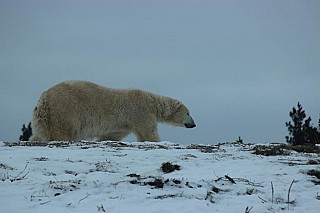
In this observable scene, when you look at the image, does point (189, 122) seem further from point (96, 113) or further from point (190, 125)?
point (96, 113)

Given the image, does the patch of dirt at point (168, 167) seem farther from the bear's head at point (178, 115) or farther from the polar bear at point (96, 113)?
the bear's head at point (178, 115)

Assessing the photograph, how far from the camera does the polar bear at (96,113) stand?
35.4 ft

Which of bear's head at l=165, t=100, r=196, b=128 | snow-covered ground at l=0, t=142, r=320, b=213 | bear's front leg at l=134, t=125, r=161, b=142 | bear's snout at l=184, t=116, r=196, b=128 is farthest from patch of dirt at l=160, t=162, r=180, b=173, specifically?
bear's snout at l=184, t=116, r=196, b=128

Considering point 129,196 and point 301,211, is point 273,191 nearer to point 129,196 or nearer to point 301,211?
point 301,211

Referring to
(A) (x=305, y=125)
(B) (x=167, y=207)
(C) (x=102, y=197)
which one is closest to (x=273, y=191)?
(B) (x=167, y=207)

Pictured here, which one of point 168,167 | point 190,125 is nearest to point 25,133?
point 190,125

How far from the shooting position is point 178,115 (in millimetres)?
14336

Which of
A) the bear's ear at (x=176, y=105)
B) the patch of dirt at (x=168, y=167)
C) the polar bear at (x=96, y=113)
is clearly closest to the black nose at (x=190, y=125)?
the bear's ear at (x=176, y=105)

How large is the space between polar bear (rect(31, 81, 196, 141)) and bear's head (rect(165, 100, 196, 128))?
0.05 meters

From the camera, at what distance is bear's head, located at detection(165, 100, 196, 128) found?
46.0 feet

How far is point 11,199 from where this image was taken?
4.00 meters

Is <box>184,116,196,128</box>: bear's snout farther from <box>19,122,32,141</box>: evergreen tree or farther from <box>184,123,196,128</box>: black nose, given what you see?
<box>19,122,32,141</box>: evergreen tree

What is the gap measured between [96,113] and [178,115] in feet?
11.8

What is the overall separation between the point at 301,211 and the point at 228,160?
251 cm
